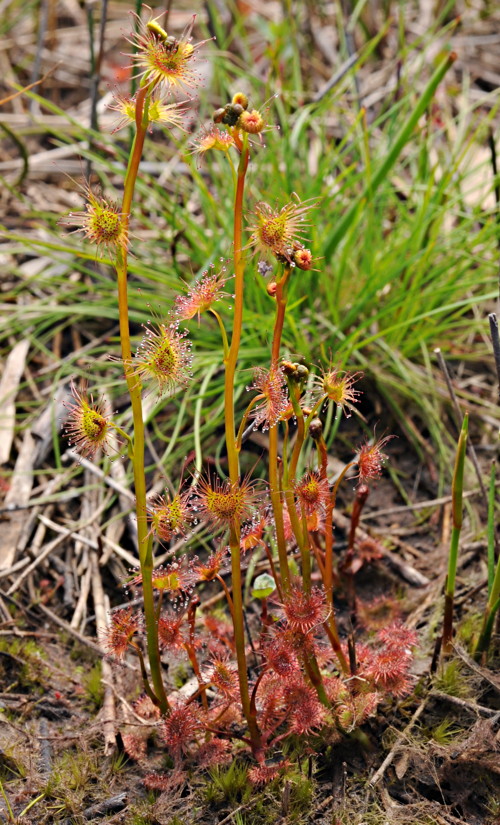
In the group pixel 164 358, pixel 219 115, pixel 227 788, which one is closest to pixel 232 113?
pixel 219 115

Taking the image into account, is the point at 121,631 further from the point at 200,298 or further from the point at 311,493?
the point at 200,298

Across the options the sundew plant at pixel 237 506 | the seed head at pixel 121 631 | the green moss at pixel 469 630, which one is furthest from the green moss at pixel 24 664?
the green moss at pixel 469 630

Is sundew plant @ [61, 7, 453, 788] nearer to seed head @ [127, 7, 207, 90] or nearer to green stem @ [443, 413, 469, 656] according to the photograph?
seed head @ [127, 7, 207, 90]

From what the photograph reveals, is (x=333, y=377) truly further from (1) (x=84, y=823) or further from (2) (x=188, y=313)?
(1) (x=84, y=823)

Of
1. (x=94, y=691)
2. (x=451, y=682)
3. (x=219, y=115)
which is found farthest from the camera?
(x=94, y=691)

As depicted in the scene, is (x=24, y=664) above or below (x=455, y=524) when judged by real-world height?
below

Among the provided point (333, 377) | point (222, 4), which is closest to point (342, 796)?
point (333, 377)

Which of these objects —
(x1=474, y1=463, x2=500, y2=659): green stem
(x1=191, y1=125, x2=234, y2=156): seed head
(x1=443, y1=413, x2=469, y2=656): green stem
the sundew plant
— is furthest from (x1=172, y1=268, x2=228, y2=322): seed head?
(x1=474, y1=463, x2=500, y2=659): green stem
